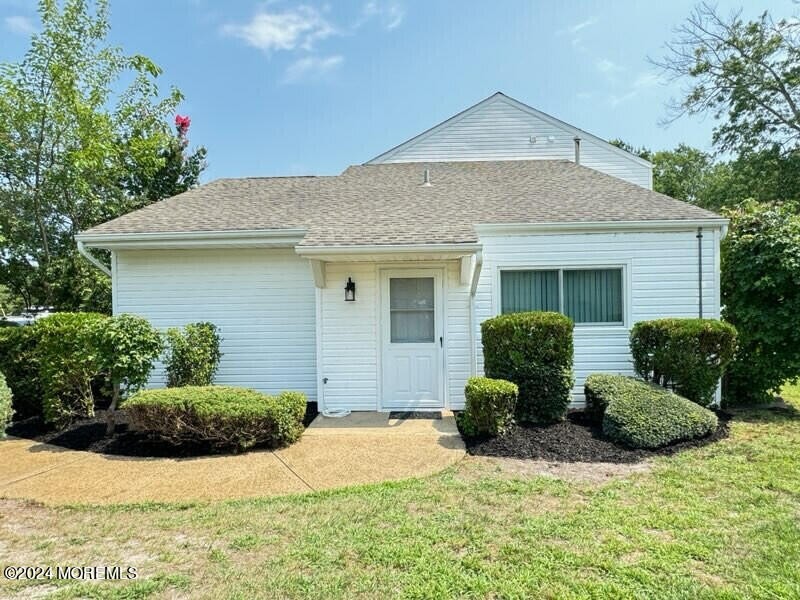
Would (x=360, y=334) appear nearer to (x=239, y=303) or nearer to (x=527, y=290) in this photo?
(x=239, y=303)

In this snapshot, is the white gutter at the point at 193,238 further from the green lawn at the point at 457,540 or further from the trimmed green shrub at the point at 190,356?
the green lawn at the point at 457,540

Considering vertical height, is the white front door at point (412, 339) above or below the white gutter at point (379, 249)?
below

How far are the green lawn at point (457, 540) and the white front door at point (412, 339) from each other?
265 cm

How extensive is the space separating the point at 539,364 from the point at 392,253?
2.63 metres

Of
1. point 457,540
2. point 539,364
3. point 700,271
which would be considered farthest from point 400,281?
point 700,271

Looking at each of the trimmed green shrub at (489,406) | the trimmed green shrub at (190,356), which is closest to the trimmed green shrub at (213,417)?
the trimmed green shrub at (190,356)

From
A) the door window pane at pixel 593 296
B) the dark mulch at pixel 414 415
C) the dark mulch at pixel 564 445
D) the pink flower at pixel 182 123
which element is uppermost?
the pink flower at pixel 182 123

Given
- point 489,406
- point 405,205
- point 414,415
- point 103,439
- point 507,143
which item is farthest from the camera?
point 507,143

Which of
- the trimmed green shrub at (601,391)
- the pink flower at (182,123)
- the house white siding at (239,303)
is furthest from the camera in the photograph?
the pink flower at (182,123)

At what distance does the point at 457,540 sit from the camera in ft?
9.58

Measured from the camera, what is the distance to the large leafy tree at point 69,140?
36.9 ft

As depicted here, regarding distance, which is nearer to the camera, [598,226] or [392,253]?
[392,253]

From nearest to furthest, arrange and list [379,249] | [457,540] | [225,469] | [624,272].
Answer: [457,540], [225,469], [379,249], [624,272]

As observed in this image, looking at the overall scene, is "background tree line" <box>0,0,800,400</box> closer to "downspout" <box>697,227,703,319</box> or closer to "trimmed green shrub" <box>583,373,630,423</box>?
"downspout" <box>697,227,703,319</box>
